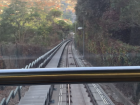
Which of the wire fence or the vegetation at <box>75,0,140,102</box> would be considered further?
the vegetation at <box>75,0,140,102</box>

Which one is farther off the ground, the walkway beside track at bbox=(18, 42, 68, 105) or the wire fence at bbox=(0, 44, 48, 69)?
the wire fence at bbox=(0, 44, 48, 69)

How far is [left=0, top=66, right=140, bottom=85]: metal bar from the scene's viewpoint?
34.5 inches

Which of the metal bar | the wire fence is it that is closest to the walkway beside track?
the metal bar

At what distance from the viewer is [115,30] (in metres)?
6.53

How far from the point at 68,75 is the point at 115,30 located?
5966 millimetres

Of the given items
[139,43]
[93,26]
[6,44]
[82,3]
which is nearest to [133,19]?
[139,43]

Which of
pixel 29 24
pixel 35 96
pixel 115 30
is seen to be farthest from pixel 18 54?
pixel 115 30

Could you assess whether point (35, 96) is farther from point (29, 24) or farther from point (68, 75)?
point (29, 24)

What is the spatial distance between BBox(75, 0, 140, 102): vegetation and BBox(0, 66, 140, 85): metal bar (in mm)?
3712

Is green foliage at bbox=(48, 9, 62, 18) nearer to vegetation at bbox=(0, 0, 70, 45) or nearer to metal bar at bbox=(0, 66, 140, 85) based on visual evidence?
vegetation at bbox=(0, 0, 70, 45)

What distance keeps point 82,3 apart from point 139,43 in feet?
8.61

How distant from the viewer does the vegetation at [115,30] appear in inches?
210

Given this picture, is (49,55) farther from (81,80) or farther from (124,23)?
(81,80)

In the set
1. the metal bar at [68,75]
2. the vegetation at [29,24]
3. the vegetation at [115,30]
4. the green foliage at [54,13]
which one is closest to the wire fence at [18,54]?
the vegetation at [29,24]
